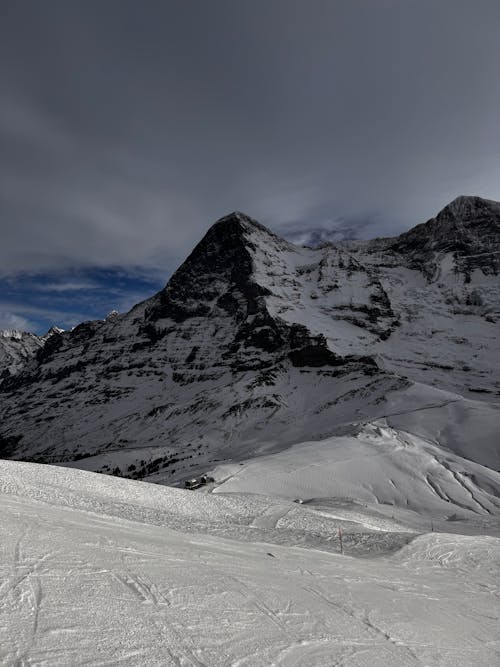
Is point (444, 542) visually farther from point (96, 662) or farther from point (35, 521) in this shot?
point (96, 662)

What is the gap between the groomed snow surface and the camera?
682 cm

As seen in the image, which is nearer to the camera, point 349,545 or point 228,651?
point 228,651

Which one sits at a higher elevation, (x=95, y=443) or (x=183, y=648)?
(x=183, y=648)

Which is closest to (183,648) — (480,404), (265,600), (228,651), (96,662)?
(228,651)

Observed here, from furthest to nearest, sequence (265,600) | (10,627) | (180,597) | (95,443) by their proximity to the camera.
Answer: (95,443) < (265,600) < (180,597) < (10,627)

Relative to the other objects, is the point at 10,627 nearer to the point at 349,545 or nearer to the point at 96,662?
the point at 96,662

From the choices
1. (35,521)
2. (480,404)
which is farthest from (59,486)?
(480,404)

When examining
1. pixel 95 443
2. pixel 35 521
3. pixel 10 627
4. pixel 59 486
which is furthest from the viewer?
pixel 95 443

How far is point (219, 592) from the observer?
379 inches

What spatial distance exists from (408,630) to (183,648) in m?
4.91

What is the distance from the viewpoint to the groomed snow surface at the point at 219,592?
22.4 feet

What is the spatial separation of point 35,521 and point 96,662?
342 inches

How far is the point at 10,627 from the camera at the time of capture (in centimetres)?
659

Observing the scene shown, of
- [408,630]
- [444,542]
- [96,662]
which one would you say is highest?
[96,662]
